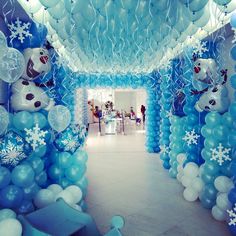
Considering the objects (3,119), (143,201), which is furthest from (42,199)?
(143,201)

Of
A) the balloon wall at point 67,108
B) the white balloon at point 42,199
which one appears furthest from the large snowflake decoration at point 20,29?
the white balloon at point 42,199

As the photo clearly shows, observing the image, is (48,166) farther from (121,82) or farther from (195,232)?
(121,82)

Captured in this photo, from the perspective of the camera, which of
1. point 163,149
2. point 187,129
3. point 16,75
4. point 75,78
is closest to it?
point 16,75

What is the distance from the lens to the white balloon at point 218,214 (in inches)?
118

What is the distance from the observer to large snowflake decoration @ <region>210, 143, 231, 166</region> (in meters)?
3.16

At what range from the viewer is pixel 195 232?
2.81 m

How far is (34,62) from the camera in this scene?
2852 millimetres

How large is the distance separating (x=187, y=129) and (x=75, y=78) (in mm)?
3730

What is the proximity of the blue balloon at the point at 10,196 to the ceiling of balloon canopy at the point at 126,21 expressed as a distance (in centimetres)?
159

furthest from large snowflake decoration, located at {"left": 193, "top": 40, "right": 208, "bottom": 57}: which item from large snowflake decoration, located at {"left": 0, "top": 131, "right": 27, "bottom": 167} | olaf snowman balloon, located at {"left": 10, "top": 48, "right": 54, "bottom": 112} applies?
large snowflake decoration, located at {"left": 0, "top": 131, "right": 27, "bottom": 167}

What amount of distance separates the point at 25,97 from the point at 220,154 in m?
2.29

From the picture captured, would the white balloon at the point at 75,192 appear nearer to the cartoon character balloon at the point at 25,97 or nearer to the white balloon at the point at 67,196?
the white balloon at the point at 67,196

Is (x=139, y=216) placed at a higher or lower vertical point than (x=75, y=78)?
lower

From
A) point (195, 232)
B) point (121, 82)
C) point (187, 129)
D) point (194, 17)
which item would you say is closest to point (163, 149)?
point (187, 129)
